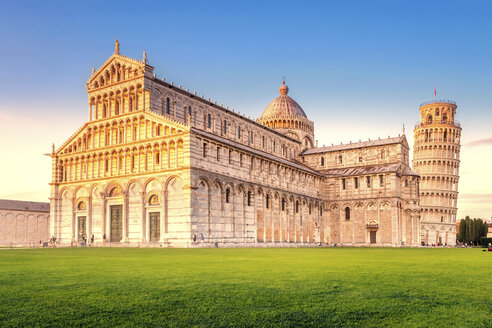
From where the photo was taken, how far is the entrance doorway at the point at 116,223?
162 feet

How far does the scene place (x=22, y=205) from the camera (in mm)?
70188

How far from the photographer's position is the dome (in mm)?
82062

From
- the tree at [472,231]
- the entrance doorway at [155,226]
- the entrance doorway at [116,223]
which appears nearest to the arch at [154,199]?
the entrance doorway at [155,226]

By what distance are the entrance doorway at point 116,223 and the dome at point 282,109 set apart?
38672 mm

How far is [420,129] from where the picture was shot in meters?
103

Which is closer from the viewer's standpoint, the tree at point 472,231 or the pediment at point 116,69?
the pediment at point 116,69

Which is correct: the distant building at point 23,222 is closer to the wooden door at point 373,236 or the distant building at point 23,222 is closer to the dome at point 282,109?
the dome at point 282,109

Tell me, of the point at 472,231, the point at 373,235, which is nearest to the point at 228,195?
the point at 373,235

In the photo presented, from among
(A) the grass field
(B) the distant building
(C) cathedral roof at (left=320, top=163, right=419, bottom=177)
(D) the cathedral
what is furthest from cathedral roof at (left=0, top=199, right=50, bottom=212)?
(A) the grass field

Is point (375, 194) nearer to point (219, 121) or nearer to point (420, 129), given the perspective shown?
point (219, 121)

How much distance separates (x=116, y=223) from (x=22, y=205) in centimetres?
2840

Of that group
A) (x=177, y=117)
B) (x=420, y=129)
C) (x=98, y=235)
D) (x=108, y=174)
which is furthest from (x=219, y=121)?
(x=420, y=129)

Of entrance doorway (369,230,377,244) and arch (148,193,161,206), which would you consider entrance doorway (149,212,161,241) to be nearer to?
arch (148,193,161,206)

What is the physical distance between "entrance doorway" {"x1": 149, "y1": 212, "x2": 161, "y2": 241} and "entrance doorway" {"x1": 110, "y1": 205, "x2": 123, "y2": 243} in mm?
4297
